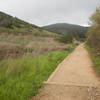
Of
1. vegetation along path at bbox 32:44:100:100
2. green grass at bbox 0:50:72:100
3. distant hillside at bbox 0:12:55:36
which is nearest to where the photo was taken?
green grass at bbox 0:50:72:100

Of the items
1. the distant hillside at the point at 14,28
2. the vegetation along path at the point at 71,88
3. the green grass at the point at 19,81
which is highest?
the distant hillside at the point at 14,28

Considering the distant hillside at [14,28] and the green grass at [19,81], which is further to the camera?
the distant hillside at [14,28]

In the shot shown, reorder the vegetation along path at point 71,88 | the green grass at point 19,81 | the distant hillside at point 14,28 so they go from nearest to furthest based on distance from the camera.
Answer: the green grass at point 19,81
the vegetation along path at point 71,88
the distant hillside at point 14,28

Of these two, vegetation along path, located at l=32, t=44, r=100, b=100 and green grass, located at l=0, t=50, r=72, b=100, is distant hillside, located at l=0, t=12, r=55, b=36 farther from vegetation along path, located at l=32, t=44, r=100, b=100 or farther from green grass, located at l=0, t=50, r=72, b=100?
vegetation along path, located at l=32, t=44, r=100, b=100

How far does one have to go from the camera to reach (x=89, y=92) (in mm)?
6586

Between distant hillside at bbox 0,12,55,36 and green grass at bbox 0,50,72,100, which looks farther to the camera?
distant hillside at bbox 0,12,55,36

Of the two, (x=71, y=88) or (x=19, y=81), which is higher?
(x=19, y=81)

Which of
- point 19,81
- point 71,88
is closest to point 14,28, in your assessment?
point 19,81

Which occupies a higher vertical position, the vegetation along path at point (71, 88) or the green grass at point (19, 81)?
the green grass at point (19, 81)

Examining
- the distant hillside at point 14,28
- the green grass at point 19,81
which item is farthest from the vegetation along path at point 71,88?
the distant hillside at point 14,28

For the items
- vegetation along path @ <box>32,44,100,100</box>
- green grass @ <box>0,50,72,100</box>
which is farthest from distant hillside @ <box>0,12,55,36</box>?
vegetation along path @ <box>32,44,100,100</box>

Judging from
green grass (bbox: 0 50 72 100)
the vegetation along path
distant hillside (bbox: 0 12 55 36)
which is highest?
distant hillside (bbox: 0 12 55 36)

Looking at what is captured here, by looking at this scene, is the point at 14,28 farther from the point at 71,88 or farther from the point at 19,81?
the point at 71,88

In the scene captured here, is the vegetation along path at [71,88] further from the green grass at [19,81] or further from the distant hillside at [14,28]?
the distant hillside at [14,28]
